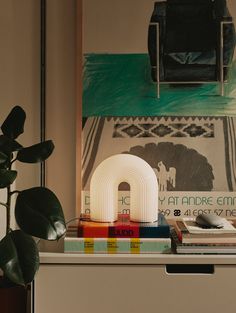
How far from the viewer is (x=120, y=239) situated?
1.27 meters

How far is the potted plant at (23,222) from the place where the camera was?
1.13 metres

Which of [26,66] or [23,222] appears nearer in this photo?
[23,222]

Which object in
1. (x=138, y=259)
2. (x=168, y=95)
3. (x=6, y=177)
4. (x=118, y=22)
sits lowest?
(x=138, y=259)

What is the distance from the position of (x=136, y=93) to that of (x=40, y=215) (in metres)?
0.64

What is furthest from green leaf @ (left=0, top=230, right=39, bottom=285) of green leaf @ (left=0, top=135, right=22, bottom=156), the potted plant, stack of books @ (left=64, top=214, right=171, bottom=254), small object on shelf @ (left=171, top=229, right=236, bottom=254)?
small object on shelf @ (left=171, top=229, right=236, bottom=254)

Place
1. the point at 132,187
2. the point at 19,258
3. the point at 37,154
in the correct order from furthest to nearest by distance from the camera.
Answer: the point at 132,187 → the point at 37,154 → the point at 19,258

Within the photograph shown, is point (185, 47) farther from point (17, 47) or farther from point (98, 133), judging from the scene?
point (17, 47)

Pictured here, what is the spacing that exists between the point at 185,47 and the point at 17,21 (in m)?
0.62

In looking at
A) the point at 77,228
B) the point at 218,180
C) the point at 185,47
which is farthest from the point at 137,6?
the point at 77,228

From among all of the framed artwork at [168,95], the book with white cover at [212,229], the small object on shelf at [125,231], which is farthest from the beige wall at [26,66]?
the book with white cover at [212,229]

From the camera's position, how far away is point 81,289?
1231 millimetres

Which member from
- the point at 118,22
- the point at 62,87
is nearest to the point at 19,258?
the point at 62,87

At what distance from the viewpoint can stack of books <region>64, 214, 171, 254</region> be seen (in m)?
1.27

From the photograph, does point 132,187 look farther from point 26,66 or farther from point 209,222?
point 26,66
